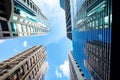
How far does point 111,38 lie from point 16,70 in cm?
2501

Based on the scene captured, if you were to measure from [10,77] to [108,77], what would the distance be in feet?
71.2

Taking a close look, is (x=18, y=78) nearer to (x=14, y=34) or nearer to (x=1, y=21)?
(x=14, y=34)

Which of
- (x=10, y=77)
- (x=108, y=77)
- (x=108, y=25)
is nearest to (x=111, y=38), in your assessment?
(x=108, y=25)

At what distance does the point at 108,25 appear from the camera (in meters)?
28.8

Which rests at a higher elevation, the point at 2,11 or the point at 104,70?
the point at 2,11

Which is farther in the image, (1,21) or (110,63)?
(1,21)
